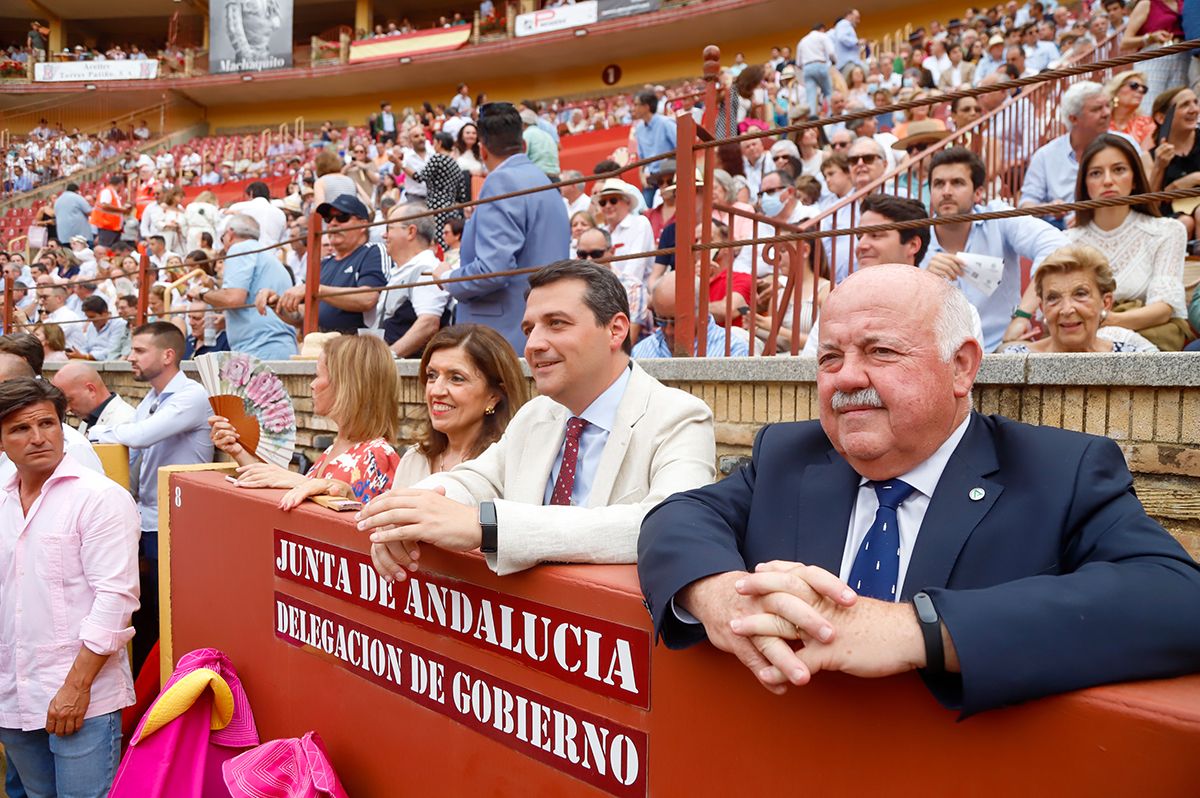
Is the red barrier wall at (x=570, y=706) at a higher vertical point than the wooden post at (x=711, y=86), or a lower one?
lower

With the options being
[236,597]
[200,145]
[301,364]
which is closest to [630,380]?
[236,597]

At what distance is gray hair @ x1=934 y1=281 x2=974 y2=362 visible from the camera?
1521mm

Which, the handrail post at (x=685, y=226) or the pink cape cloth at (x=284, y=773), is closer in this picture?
the pink cape cloth at (x=284, y=773)

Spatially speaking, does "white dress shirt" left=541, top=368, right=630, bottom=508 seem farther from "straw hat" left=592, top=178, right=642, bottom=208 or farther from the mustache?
"straw hat" left=592, top=178, right=642, bottom=208

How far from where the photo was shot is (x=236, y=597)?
293cm

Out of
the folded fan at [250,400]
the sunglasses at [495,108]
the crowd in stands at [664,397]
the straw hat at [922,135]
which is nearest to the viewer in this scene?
the crowd in stands at [664,397]

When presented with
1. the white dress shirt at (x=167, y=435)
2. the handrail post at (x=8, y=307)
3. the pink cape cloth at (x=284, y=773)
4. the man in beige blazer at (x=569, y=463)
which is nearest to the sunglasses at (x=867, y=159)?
the man in beige blazer at (x=569, y=463)

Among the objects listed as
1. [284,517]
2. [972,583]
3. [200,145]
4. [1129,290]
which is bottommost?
[284,517]

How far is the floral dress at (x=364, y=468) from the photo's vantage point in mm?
3170

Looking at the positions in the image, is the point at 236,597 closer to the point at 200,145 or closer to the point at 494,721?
the point at 494,721

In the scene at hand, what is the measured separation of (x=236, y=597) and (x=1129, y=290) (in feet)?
11.6

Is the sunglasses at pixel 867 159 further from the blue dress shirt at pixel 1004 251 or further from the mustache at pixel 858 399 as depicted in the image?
the mustache at pixel 858 399

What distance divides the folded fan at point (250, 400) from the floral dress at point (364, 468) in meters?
0.93

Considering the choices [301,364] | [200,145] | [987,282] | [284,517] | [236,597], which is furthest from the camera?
[200,145]
